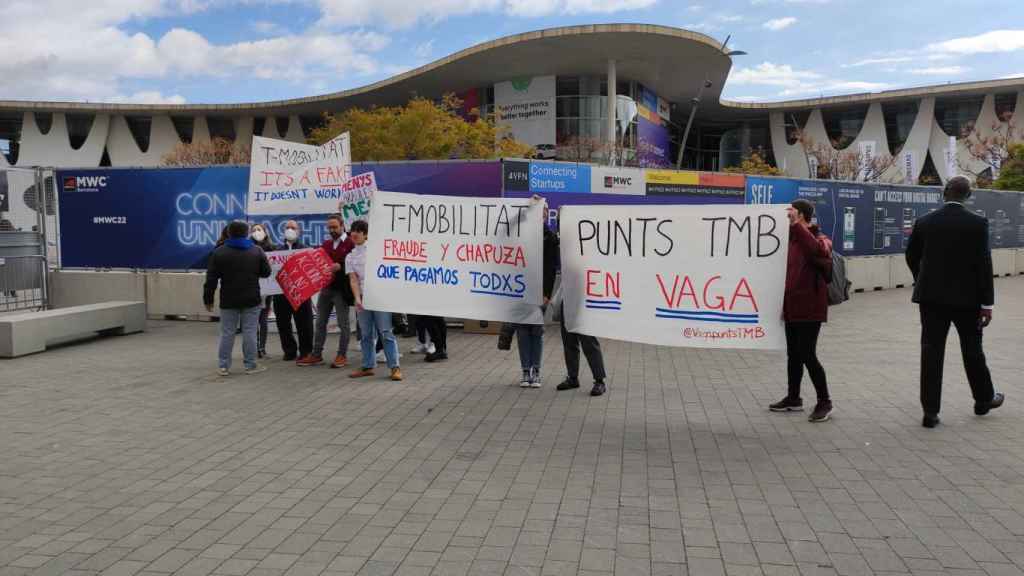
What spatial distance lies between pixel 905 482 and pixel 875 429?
4.61 feet

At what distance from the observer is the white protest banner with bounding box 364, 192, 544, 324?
7.92 metres

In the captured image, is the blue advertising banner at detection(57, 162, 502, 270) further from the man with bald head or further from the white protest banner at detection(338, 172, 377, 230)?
the man with bald head

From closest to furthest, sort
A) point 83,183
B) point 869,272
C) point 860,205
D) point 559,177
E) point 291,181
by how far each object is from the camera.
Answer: point 291,181 < point 559,177 < point 83,183 < point 860,205 < point 869,272

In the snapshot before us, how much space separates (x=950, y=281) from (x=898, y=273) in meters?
17.0

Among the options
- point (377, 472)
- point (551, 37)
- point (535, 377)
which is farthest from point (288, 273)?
point (551, 37)

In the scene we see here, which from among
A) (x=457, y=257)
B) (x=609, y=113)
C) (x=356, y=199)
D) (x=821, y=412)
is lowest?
(x=821, y=412)

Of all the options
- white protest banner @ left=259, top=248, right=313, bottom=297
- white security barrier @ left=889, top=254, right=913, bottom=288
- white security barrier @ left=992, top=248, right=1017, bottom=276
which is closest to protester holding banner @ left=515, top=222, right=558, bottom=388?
white protest banner @ left=259, top=248, right=313, bottom=297

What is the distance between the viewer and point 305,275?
31.6 ft

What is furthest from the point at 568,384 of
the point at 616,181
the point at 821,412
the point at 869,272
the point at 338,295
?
the point at 869,272

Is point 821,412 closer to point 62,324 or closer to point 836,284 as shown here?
point 836,284

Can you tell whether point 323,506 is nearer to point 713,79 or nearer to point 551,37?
point 551,37

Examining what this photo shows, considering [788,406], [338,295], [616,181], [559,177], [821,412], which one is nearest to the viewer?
[821,412]

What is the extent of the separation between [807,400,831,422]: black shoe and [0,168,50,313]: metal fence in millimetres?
12286

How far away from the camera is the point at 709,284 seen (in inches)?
262
